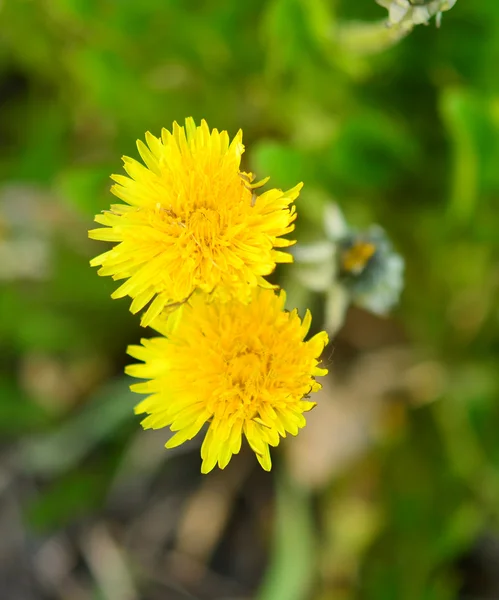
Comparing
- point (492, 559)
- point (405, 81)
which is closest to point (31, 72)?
point (405, 81)

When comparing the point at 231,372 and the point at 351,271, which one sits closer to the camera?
the point at 231,372

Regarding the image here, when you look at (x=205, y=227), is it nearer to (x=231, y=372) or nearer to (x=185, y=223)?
(x=185, y=223)

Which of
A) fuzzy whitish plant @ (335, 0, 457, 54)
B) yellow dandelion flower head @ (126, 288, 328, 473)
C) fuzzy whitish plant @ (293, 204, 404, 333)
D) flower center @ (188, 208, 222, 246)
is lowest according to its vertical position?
yellow dandelion flower head @ (126, 288, 328, 473)

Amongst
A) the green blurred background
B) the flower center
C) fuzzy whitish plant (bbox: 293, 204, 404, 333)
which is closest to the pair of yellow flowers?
the flower center

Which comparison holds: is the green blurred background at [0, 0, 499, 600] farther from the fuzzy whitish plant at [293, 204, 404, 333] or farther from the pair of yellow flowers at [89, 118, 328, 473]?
the pair of yellow flowers at [89, 118, 328, 473]

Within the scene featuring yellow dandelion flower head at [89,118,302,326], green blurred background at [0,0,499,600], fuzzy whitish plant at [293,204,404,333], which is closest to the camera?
yellow dandelion flower head at [89,118,302,326]

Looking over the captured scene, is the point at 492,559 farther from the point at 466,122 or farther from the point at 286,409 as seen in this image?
the point at 286,409

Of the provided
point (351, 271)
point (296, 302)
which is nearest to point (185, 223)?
point (351, 271)
